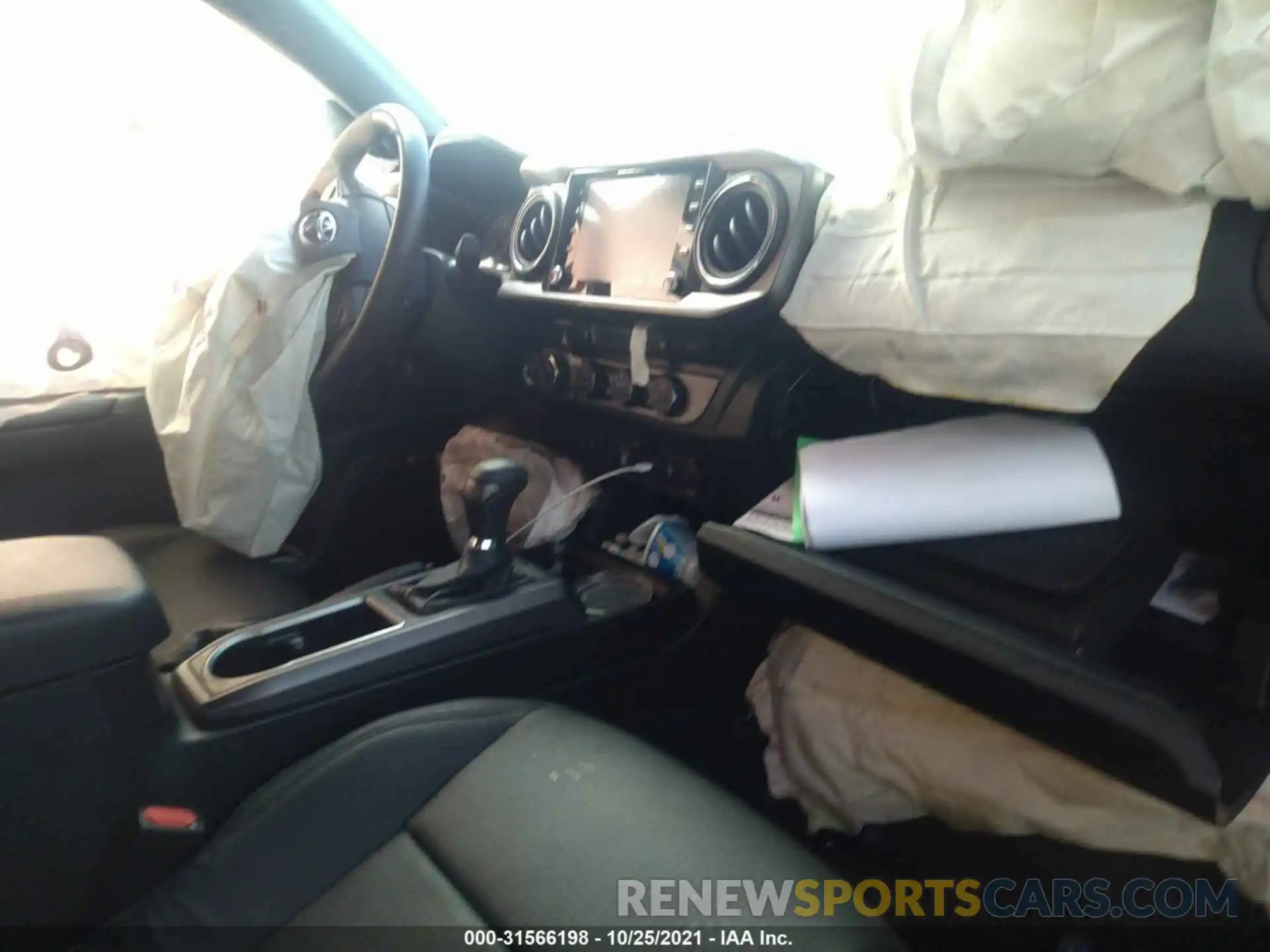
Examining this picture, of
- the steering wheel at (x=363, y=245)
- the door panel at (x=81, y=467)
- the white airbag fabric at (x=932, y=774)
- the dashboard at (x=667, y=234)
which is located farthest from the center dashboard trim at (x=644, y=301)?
the door panel at (x=81, y=467)

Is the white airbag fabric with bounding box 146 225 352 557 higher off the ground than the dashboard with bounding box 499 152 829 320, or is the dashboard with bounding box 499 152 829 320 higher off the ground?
the dashboard with bounding box 499 152 829 320

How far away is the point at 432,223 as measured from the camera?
1.33 metres

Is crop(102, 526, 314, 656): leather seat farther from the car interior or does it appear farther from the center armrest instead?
the center armrest

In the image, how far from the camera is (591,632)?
0.97m

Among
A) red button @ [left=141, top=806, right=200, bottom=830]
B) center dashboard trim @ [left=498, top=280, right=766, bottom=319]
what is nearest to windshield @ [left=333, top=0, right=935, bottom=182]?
center dashboard trim @ [left=498, top=280, right=766, bottom=319]

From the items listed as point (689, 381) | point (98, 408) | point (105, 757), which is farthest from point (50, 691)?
point (98, 408)

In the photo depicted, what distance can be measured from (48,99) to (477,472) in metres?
1.24

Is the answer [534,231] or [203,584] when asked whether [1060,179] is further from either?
[203,584]

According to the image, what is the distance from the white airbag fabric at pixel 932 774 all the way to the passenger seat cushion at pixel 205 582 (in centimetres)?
60

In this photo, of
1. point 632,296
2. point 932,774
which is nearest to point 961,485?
point 932,774

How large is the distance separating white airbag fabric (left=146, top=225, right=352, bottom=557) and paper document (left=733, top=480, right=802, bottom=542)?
26.9 inches

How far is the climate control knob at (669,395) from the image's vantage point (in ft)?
3.10

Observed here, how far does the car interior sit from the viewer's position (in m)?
0.60

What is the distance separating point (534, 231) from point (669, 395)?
1.10ft
